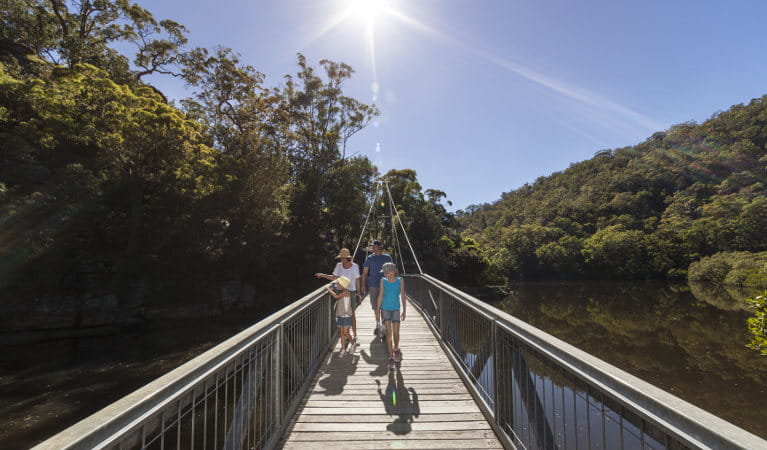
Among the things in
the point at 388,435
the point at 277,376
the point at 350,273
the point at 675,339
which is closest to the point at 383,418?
the point at 388,435

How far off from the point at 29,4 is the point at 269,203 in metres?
14.8

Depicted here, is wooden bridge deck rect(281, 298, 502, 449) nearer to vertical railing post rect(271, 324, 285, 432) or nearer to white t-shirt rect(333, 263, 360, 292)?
vertical railing post rect(271, 324, 285, 432)

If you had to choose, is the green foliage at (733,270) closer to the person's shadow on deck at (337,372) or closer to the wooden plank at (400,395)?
the wooden plank at (400,395)

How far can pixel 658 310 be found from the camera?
28297mm

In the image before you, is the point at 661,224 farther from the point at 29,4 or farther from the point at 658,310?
the point at 29,4

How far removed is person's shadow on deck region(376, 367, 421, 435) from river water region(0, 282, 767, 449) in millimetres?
8180

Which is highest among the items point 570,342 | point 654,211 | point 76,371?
point 654,211

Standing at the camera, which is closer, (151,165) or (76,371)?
(76,371)

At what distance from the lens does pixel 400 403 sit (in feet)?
10.3

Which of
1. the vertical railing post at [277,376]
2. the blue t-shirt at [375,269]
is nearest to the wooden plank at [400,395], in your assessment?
the vertical railing post at [277,376]

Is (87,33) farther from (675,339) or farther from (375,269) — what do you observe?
(675,339)

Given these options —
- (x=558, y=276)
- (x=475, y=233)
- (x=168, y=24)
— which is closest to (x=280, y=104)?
(x=168, y=24)

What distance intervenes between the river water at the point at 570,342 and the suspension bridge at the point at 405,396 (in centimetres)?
772

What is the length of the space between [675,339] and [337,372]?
24.3m
